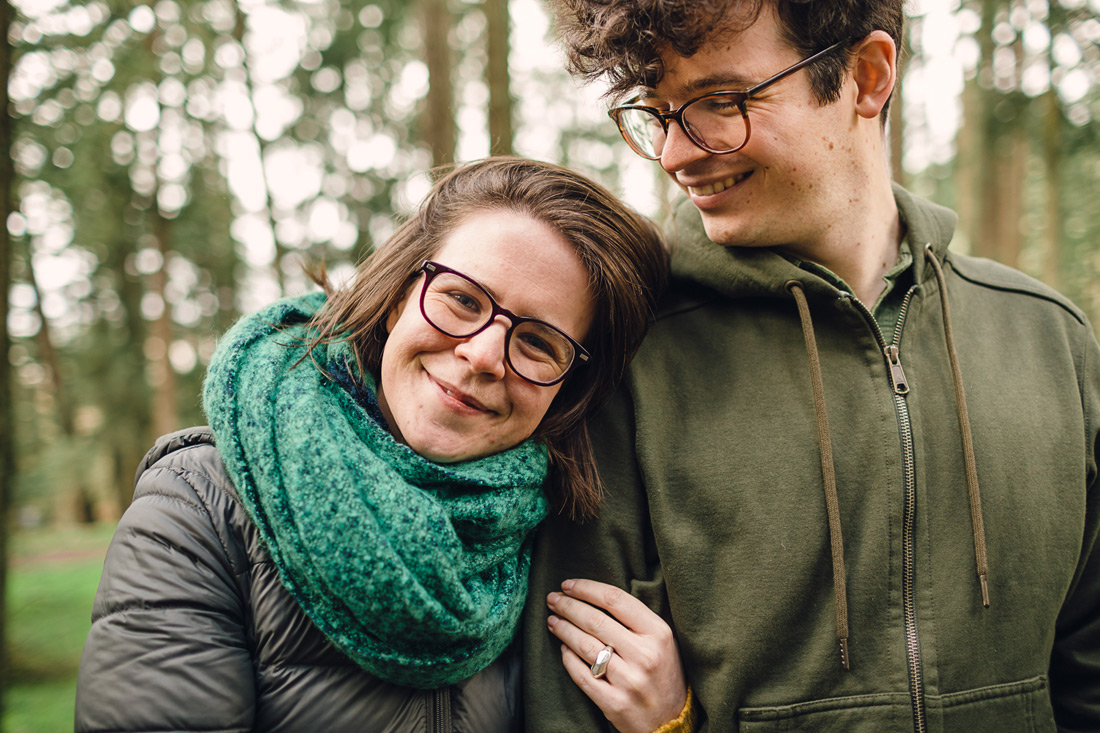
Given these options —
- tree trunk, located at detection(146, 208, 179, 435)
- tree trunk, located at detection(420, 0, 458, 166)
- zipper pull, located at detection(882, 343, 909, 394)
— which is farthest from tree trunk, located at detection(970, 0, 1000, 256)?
tree trunk, located at detection(146, 208, 179, 435)

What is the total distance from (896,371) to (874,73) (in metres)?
0.87

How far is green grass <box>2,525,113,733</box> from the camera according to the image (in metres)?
5.43

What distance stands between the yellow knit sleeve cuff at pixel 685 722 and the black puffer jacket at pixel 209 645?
1.41 ft

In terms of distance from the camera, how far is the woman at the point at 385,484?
143 centimetres

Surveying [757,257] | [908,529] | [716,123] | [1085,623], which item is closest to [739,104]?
[716,123]

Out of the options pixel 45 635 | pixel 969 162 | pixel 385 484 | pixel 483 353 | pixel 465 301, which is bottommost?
pixel 45 635

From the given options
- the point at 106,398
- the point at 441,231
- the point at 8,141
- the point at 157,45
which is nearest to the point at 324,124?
the point at 157,45

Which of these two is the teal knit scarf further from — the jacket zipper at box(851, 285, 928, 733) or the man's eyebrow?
the man's eyebrow

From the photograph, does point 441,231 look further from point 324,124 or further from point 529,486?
point 324,124

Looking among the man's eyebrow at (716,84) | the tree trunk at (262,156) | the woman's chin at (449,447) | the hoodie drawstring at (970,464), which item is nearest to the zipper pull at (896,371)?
the hoodie drawstring at (970,464)

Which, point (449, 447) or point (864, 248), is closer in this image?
point (449, 447)

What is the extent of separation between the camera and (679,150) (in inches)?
72.7

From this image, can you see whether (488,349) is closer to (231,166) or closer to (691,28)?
(691,28)

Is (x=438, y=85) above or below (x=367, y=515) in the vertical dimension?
above
